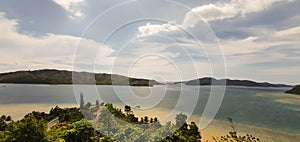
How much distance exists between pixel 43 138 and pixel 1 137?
1.85m

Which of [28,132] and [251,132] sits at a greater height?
[28,132]

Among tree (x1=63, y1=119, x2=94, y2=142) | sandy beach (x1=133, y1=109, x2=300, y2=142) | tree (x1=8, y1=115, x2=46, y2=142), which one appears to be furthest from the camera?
sandy beach (x1=133, y1=109, x2=300, y2=142)

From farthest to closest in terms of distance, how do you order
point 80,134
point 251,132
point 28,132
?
point 251,132, point 80,134, point 28,132

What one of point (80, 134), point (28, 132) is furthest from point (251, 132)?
point (28, 132)

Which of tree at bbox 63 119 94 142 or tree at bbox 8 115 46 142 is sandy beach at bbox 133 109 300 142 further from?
tree at bbox 8 115 46 142

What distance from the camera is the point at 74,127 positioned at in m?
10.7

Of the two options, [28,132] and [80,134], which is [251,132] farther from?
[28,132]

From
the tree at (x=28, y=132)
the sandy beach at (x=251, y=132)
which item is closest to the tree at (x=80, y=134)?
the tree at (x=28, y=132)

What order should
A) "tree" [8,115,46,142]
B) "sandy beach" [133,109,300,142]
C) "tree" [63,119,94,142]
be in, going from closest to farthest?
1. "tree" [8,115,46,142]
2. "tree" [63,119,94,142]
3. "sandy beach" [133,109,300,142]

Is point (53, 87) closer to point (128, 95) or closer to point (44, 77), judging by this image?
point (44, 77)

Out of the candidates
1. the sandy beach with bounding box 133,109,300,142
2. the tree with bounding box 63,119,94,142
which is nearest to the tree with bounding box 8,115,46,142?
the tree with bounding box 63,119,94,142

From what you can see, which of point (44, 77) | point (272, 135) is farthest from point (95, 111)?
point (44, 77)

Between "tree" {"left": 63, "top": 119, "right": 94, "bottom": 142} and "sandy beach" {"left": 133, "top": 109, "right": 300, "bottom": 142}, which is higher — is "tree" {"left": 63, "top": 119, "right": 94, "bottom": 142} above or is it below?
above

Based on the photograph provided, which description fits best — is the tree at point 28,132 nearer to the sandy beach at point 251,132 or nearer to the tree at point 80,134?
the tree at point 80,134
